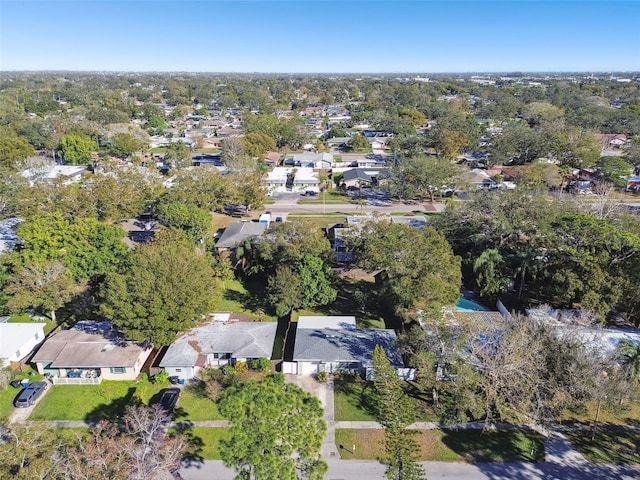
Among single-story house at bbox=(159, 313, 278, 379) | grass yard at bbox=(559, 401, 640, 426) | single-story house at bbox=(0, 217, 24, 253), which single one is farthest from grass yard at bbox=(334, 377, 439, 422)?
single-story house at bbox=(0, 217, 24, 253)

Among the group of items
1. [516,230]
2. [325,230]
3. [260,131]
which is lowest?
[325,230]

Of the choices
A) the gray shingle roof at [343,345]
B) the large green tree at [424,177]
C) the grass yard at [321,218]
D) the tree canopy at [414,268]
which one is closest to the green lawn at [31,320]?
the gray shingle roof at [343,345]

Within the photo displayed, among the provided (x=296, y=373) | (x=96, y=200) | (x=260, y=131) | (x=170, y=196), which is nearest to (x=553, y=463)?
(x=296, y=373)

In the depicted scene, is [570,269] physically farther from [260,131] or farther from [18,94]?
[18,94]

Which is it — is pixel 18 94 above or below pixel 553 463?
above

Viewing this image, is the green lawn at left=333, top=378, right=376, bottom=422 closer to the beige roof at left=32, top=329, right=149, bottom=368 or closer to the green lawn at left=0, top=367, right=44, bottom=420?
the beige roof at left=32, top=329, right=149, bottom=368

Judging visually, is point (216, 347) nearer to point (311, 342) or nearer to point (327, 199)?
point (311, 342)

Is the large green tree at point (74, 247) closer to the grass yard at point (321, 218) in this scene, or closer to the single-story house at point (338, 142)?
the grass yard at point (321, 218)
